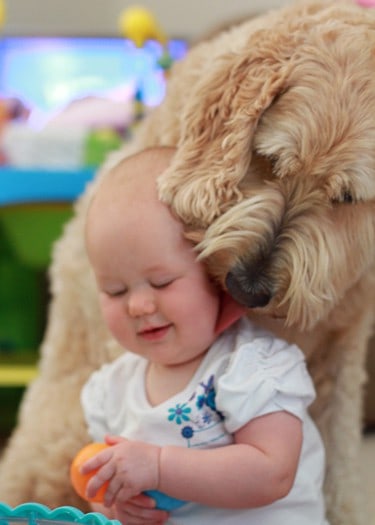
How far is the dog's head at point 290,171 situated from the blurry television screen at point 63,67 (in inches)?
68.7

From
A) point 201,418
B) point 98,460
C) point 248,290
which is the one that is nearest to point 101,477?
point 98,460

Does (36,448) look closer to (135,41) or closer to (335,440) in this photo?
(335,440)

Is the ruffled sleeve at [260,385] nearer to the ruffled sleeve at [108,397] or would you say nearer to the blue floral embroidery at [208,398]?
the blue floral embroidery at [208,398]

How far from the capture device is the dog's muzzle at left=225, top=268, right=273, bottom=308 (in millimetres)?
875

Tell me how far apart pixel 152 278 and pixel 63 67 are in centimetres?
189

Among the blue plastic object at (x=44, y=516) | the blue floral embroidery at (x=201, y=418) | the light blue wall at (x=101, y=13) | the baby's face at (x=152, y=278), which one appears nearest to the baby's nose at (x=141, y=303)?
the baby's face at (x=152, y=278)

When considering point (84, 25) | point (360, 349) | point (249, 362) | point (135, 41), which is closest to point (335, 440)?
point (360, 349)

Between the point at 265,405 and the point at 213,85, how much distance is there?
343 millimetres

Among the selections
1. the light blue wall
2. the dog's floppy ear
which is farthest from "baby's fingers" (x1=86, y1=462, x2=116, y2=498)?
the light blue wall

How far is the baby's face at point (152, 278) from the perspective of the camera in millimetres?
944

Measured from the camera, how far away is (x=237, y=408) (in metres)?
0.91

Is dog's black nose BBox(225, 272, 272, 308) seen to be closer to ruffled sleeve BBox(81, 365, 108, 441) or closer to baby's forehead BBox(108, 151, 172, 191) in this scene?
baby's forehead BBox(108, 151, 172, 191)

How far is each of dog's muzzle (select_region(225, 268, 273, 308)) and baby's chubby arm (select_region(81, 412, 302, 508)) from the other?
0.39 ft

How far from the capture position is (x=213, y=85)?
0.98m
